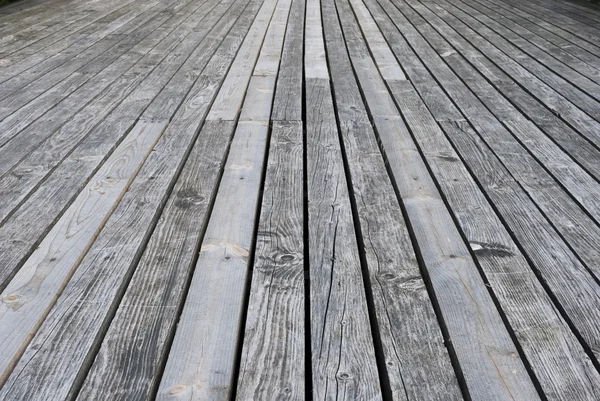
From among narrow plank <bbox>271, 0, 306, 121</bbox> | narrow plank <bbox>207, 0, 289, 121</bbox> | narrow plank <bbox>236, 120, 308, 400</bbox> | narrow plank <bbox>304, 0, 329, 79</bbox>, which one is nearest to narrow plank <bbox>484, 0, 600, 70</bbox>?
narrow plank <bbox>304, 0, 329, 79</bbox>

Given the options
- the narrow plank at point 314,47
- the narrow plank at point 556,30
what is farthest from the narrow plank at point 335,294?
the narrow plank at point 556,30

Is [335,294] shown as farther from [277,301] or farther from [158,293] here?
[158,293]

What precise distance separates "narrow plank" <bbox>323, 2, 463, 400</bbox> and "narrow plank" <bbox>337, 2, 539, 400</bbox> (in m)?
0.03

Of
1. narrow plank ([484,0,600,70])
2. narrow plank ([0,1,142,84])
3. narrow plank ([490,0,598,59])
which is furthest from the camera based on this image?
narrow plank ([490,0,598,59])

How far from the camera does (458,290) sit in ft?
4.86

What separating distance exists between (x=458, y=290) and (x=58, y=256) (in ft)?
3.18

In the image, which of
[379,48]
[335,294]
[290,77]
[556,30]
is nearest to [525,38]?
[556,30]

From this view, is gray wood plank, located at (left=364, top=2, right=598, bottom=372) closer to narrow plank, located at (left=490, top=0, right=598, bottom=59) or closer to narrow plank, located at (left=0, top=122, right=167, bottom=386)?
narrow plank, located at (left=0, top=122, right=167, bottom=386)

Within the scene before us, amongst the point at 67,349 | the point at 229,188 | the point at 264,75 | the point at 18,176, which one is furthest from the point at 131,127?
the point at 67,349

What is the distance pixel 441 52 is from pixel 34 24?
2875 millimetres

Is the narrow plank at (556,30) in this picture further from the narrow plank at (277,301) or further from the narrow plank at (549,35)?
the narrow plank at (277,301)

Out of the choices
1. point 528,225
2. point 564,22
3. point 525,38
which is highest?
point 528,225

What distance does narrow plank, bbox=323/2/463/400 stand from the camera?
1210 millimetres

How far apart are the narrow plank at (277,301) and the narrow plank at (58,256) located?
0.44 m
